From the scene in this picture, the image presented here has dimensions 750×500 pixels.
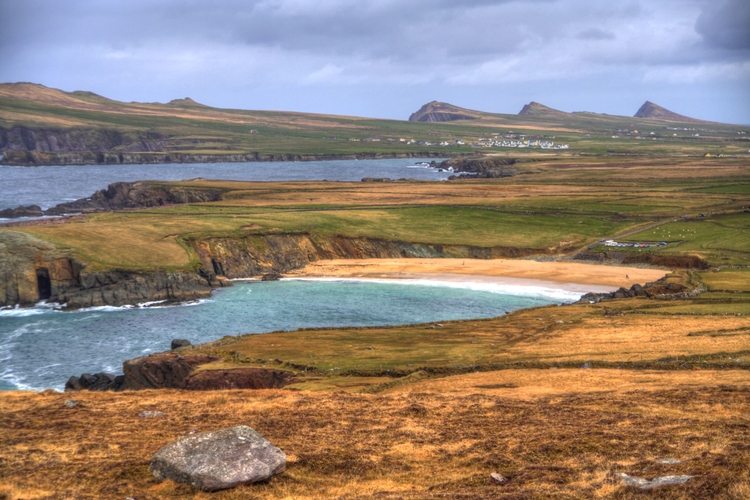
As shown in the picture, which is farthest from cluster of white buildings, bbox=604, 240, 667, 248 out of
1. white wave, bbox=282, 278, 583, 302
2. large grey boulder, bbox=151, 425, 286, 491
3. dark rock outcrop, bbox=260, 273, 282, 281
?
large grey boulder, bbox=151, 425, 286, 491

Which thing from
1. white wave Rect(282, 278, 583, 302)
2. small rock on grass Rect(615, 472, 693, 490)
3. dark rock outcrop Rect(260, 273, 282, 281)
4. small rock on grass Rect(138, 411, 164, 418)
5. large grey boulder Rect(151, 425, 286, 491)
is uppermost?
small rock on grass Rect(615, 472, 693, 490)

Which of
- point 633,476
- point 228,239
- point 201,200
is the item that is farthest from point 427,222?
point 633,476

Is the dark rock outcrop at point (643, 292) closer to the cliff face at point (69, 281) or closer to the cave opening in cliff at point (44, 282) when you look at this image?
the cliff face at point (69, 281)

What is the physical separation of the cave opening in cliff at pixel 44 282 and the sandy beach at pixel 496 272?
27.6 m

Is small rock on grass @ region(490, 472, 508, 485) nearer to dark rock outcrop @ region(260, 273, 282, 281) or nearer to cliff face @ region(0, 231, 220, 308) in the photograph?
cliff face @ region(0, 231, 220, 308)

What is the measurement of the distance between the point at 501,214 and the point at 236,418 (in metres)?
97.7

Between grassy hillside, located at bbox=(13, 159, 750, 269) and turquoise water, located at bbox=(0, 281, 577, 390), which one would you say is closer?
turquoise water, located at bbox=(0, 281, 577, 390)

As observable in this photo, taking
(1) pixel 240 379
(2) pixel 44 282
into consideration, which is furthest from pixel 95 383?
(2) pixel 44 282

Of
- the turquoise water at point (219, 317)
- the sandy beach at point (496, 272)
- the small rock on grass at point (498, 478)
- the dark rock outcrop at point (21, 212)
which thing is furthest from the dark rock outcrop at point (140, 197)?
the small rock on grass at point (498, 478)

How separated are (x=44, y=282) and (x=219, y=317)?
21.7 meters

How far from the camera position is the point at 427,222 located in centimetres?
11888

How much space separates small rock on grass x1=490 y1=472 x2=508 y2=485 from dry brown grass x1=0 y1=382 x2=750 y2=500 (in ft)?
0.72

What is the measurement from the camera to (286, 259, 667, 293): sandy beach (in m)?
87.6

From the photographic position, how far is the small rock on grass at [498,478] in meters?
23.8
